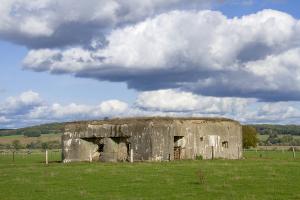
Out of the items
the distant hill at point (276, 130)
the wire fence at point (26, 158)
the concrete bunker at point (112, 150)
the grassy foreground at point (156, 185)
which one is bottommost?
the grassy foreground at point (156, 185)

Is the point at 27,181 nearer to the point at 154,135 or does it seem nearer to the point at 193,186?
the point at 193,186

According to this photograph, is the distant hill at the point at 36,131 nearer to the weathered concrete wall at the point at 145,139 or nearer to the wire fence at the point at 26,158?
the wire fence at the point at 26,158

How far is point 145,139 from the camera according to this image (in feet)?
147

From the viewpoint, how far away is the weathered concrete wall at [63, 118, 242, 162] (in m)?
44.9

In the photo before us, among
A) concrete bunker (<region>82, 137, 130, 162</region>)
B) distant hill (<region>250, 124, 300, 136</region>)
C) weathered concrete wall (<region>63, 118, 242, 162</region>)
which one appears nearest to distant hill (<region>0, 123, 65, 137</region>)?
distant hill (<region>250, 124, 300, 136</region>)

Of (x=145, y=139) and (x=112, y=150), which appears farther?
(x=112, y=150)

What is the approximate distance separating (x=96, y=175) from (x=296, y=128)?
17656cm

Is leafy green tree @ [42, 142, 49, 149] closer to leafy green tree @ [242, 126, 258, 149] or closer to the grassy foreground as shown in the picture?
leafy green tree @ [242, 126, 258, 149]

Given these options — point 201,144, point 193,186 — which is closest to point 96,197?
point 193,186

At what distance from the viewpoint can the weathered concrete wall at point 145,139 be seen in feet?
147

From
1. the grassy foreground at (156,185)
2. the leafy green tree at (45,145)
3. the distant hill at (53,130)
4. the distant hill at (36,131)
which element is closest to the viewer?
the grassy foreground at (156,185)

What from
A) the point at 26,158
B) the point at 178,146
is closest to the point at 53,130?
the point at 26,158

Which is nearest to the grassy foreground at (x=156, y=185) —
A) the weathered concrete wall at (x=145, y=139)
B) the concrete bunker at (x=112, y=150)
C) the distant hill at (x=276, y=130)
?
the weathered concrete wall at (x=145, y=139)

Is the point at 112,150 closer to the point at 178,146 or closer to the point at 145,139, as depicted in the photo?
the point at 145,139
